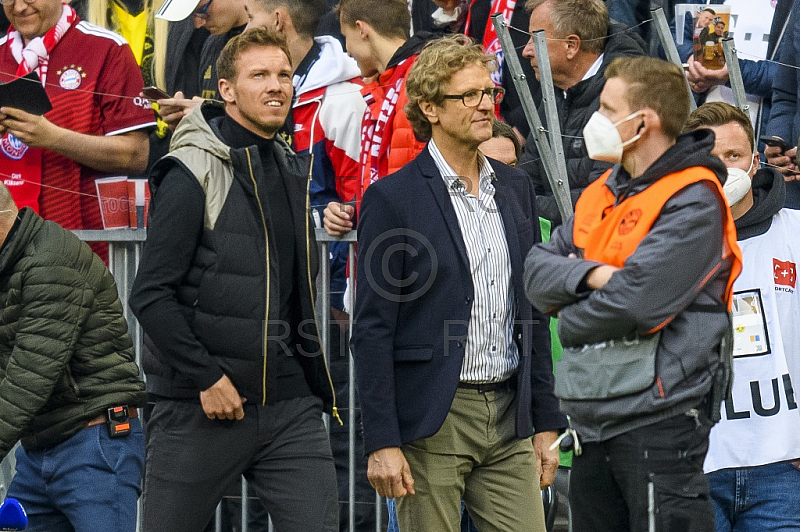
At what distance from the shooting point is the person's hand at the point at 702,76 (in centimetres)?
618

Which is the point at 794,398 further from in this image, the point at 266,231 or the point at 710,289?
the point at 266,231

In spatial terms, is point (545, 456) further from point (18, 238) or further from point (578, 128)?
point (18, 238)

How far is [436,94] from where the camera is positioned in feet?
15.1

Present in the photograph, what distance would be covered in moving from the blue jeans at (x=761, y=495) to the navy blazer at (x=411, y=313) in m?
0.92

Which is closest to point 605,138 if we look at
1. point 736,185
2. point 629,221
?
point 629,221

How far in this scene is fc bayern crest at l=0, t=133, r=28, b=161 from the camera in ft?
21.9

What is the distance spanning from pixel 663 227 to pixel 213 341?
5.84 ft

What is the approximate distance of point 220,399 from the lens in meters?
4.59

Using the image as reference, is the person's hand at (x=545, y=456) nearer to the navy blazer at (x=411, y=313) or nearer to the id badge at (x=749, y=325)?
the navy blazer at (x=411, y=313)

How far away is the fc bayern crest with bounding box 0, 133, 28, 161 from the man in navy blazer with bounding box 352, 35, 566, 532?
9.09ft

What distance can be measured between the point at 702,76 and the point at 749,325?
68.8 inches

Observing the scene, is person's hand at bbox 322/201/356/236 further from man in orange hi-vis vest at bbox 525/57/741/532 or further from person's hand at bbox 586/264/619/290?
person's hand at bbox 586/264/619/290

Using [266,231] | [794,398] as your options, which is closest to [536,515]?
[794,398]

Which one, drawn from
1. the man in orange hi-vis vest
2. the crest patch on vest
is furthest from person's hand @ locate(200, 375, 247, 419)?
the crest patch on vest
